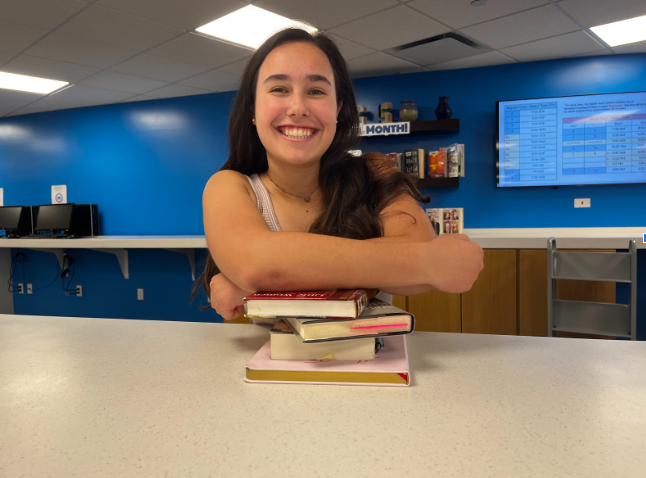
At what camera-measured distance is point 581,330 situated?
2250 millimetres

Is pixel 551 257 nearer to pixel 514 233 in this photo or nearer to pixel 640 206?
pixel 514 233

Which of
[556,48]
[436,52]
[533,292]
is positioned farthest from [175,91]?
[533,292]

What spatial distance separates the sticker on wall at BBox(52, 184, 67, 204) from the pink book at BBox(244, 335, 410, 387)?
5.66 m

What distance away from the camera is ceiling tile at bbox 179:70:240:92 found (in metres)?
4.12

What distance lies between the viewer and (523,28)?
10.2 ft

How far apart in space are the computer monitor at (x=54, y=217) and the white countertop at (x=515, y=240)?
0.94ft

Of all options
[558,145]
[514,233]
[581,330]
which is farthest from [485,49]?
[581,330]

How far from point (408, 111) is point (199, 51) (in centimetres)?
183

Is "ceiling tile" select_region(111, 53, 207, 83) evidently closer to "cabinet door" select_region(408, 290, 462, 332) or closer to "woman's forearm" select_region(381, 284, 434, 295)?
"cabinet door" select_region(408, 290, 462, 332)

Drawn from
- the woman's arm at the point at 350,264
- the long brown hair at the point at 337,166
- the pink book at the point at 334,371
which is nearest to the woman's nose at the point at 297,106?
the long brown hair at the point at 337,166

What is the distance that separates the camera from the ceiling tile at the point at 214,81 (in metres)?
4.12

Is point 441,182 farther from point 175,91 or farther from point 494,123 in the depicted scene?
point 175,91

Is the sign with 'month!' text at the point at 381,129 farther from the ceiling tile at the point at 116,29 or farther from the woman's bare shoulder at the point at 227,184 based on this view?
the woman's bare shoulder at the point at 227,184

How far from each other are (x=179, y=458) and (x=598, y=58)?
441 centimetres
